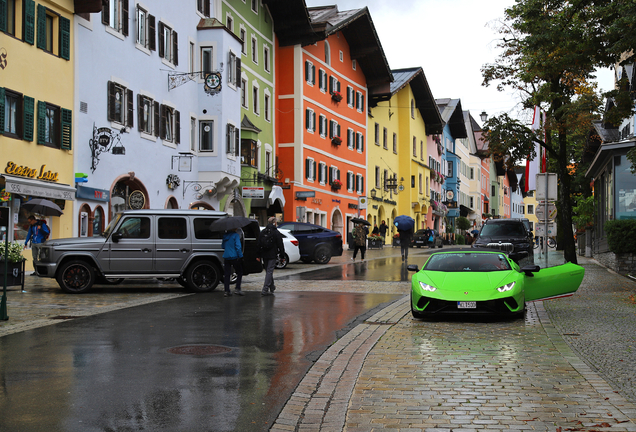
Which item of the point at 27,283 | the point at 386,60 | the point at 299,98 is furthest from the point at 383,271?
the point at 386,60

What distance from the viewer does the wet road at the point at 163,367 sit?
19.8 feet

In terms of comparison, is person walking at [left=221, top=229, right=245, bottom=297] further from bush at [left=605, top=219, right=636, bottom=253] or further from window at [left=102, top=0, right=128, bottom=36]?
window at [left=102, top=0, right=128, bottom=36]

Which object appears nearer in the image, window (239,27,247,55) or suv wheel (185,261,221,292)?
suv wheel (185,261,221,292)

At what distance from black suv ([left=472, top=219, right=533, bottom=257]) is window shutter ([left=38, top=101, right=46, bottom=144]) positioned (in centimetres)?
1562

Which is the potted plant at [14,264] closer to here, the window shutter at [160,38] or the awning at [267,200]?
the window shutter at [160,38]

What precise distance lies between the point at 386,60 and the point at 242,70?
20.5m

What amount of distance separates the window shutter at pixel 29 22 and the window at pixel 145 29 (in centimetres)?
668

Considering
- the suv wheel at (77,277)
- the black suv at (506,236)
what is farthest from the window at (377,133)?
the suv wheel at (77,277)

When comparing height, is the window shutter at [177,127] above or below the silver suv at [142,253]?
above

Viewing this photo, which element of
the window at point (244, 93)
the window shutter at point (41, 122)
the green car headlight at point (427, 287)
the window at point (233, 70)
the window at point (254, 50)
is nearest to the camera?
the green car headlight at point (427, 287)

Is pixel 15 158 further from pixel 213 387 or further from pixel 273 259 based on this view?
pixel 213 387

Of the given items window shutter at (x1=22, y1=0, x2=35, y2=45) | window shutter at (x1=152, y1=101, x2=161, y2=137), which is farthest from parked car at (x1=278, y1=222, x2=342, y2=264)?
window shutter at (x1=22, y1=0, x2=35, y2=45)

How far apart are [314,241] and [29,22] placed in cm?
1369

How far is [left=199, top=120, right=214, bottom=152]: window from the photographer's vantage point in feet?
114
